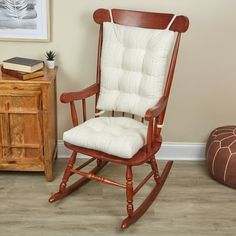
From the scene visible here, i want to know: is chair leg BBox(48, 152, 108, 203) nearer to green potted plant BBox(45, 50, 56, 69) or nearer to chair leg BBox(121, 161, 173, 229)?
chair leg BBox(121, 161, 173, 229)

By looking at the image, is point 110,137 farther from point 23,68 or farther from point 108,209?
point 23,68

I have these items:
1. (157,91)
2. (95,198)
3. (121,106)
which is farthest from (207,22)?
(95,198)

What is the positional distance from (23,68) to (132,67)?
69 centimetres

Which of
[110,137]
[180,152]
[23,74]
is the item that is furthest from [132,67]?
[180,152]

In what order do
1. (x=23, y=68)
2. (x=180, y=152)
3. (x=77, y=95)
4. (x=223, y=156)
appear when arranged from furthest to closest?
(x=180, y=152)
(x=223, y=156)
(x=23, y=68)
(x=77, y=95)

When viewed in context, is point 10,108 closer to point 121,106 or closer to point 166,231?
point 121,106

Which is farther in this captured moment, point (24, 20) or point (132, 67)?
point (24, 20)

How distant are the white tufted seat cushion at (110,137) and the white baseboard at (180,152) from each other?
2.17 feet

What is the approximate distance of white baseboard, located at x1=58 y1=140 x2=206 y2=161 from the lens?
299cm

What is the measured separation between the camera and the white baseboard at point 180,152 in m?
2.99

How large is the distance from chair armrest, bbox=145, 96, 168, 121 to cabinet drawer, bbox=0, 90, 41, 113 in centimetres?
78

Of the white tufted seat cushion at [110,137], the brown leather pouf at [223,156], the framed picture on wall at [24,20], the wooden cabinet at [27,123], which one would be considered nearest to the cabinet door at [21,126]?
the wooden cabinet at [27,123]

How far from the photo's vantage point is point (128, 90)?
2449 millimetres

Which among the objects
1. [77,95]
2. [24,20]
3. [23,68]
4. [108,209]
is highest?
[24,20]
